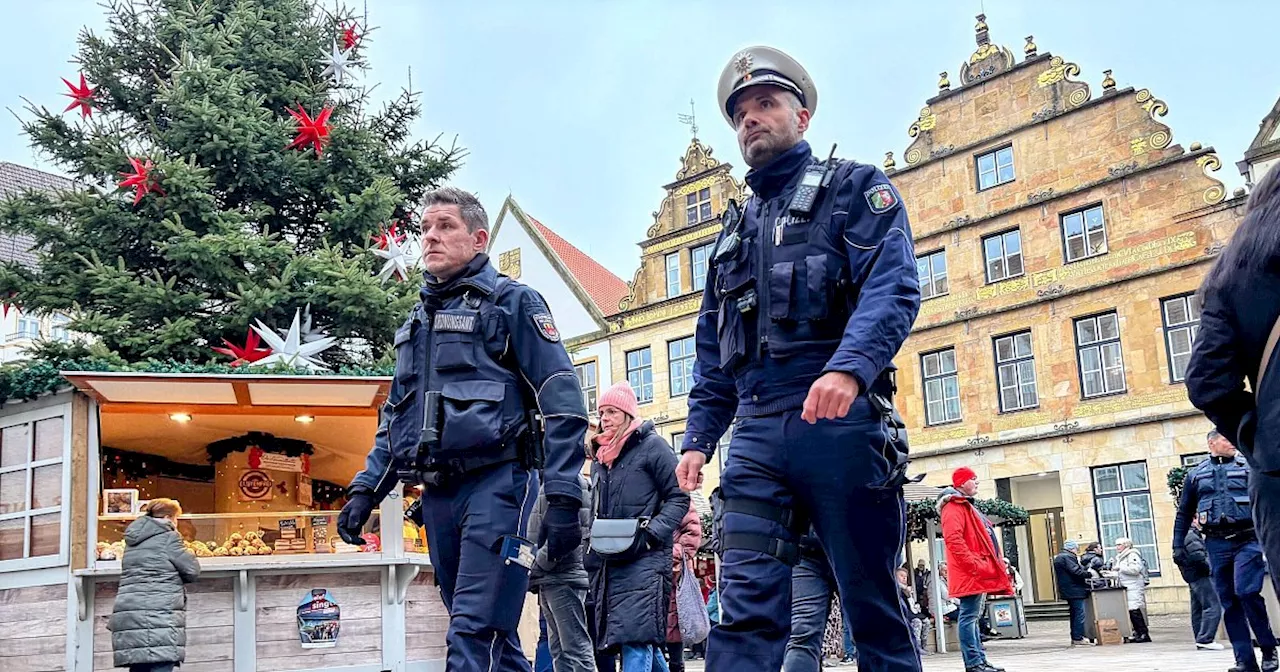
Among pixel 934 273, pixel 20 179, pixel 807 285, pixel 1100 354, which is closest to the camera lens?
pixel 807 285

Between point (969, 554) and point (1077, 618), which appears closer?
point (969, 554)

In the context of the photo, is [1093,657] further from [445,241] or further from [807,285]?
[807,285]

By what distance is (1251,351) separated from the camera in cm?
341

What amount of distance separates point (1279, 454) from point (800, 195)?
149 centimetres

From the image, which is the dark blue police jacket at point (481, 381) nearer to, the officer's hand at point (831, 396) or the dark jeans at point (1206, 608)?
the officer's hand at point (831, 396)

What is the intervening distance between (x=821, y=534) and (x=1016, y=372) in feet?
89.9

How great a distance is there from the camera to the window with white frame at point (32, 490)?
11.0 metres

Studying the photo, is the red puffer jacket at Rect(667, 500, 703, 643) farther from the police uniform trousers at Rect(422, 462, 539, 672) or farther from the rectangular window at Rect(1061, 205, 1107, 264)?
the rectangular window at Rect(1061, 205, 1107, 264)

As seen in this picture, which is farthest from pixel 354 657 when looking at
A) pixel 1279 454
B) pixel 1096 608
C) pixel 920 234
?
pixel 920 234

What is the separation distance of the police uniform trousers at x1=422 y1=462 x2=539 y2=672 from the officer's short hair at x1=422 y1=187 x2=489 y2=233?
1.10 meters

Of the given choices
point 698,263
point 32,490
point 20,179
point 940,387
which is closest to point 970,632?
point 32,490

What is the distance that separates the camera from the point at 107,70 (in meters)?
16.2

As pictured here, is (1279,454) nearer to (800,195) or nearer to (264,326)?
(800,195)

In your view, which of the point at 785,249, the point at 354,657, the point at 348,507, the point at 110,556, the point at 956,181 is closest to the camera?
the point at 785,249
